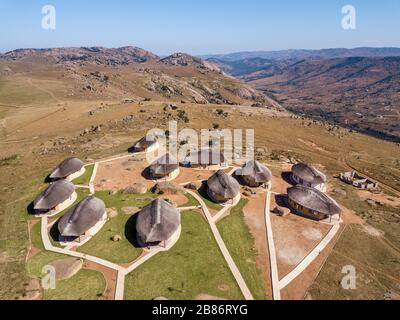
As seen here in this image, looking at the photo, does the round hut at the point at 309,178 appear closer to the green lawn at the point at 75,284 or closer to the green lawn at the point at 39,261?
the green lawn at the point at 75,284

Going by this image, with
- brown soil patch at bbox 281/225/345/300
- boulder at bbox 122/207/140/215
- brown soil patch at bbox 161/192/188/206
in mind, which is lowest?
brown soil patch at bbox 281/225/345/300

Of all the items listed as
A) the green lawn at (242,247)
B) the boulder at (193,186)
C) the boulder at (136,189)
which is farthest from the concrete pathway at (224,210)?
the boulder at (136,189)

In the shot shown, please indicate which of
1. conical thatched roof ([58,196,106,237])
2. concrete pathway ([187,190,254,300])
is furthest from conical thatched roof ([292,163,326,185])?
conical thatched roof ([58,196,106,237])

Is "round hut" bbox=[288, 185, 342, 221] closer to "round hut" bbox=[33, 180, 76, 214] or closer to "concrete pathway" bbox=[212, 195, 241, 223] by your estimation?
"concrete pathway" bbox=[212, 195, 241, 223]
